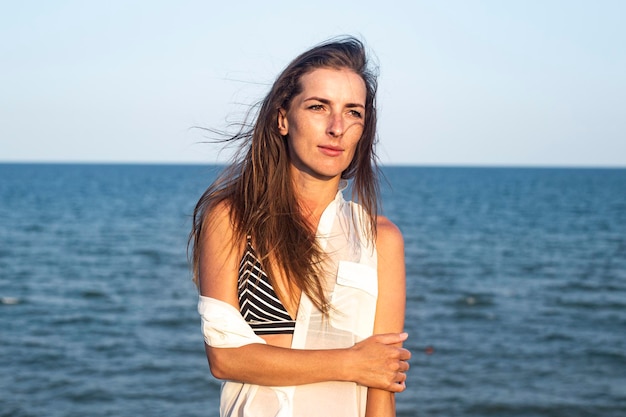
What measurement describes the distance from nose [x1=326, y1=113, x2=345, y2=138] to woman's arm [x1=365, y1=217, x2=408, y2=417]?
395 mm

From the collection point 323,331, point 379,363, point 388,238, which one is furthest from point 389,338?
point 388,238

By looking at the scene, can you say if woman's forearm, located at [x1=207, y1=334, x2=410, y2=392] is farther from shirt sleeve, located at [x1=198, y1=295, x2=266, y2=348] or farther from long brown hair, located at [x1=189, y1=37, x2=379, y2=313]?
long brown hair, located at [x1=189, y1=37, x2=379, y2=313]

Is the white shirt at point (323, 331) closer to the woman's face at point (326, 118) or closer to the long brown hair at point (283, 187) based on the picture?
the long brown hair at point (283, 187)

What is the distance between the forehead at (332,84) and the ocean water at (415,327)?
0.56 m

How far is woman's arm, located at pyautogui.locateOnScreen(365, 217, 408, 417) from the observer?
272 centimetres

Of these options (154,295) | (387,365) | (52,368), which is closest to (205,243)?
(387,365)

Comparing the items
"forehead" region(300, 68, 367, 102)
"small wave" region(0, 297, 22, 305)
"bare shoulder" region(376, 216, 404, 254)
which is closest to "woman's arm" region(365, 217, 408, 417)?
"bare shoulder" region(376, 216, 404, 254)

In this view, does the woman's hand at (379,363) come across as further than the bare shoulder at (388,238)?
No

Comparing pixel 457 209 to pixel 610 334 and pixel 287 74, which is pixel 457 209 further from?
pixel 287 74

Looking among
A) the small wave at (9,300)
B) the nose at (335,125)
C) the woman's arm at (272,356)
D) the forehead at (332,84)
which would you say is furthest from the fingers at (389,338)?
the small wave at (9,300)

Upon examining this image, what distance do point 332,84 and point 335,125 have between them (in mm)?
147

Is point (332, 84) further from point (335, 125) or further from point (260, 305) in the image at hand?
point (260, 305)

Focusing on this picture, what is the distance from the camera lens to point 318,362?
8.53 ft

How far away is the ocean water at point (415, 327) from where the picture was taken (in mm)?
11745
